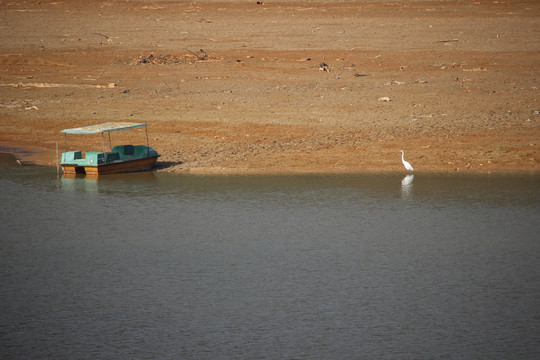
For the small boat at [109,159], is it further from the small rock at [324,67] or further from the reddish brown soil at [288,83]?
the small rock at [324,67]

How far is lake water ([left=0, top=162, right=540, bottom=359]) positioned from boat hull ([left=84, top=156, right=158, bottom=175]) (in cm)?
26

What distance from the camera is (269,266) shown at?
15.0 metres

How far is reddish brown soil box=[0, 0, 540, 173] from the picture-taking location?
77.0 feet

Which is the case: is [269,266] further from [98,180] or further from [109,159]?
[109,159]

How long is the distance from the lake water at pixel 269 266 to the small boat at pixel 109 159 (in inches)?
14.0

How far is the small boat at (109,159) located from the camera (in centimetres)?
2166

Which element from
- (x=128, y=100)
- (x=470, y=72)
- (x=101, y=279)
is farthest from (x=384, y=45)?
(x=101, y=279)

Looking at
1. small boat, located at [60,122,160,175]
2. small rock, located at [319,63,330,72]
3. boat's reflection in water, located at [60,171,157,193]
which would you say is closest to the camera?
boat's reflection in water, located at [60,171,157,193]

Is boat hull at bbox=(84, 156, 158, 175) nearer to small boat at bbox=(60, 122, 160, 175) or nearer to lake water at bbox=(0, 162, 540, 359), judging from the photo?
small boat at bbox=(60, 122, 160, 175)

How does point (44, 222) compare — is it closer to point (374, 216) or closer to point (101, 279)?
point (101, 279)

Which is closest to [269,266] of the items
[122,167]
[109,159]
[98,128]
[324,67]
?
[122,167]

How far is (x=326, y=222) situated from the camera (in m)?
17.9

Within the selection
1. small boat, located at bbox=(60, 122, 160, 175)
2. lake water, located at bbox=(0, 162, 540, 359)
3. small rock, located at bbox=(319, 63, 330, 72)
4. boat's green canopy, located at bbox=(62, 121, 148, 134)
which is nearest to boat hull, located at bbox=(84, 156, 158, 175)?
small boat, located at bbox=(60, 122, 160, 175)

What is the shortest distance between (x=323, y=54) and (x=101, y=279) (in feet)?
79.3
